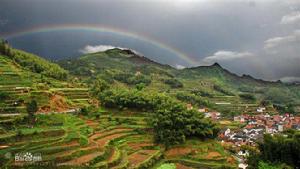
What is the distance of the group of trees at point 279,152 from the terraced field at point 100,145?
7591mm

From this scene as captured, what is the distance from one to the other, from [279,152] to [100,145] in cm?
1391

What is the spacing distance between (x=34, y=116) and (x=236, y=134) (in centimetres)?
3335

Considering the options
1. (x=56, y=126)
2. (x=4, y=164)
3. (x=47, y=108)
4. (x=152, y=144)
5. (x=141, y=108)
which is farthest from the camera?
(x=141, y=108)

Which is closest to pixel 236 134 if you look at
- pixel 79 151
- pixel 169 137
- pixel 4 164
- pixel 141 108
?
pixel 141 108

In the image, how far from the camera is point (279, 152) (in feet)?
82.6

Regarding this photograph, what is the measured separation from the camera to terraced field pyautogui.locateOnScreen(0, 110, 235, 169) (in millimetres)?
25156

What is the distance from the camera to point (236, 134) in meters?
55.8

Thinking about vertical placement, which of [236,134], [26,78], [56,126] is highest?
[26,78]

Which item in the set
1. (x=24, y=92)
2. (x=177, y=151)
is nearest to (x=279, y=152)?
(x=177, y=151)

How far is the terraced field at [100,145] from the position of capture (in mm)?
25156

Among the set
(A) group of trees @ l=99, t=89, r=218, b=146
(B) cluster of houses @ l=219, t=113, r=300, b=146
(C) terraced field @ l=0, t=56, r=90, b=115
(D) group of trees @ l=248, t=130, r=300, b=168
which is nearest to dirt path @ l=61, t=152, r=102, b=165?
(A) group of trees @ l=99, t=89, r=218, b=146

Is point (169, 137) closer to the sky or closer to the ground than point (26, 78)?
closer to the ground

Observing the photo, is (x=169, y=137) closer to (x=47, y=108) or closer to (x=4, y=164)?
(x=47, y=108)

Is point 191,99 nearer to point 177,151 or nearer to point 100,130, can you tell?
point 177,151
